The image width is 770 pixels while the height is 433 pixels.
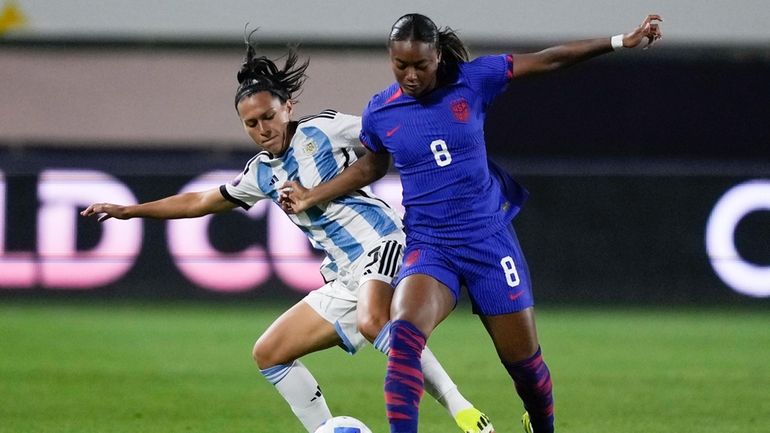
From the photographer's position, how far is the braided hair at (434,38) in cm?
483

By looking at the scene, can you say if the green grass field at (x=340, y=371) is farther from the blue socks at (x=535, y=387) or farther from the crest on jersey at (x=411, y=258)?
the crest on jersey at (x=411, y=258)

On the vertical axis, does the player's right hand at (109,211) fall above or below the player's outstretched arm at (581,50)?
below

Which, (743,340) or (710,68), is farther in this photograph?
(710,68)

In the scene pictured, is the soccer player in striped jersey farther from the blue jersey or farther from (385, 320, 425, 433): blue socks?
(385, 320, 425, 433): blue socks

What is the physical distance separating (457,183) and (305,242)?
618cm

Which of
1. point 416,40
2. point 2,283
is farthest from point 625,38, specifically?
point 2,283

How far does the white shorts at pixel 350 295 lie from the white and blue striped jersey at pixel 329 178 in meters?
0.03

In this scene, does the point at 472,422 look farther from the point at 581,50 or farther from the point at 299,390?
the point at 581,50

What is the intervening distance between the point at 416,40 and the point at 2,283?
733cm

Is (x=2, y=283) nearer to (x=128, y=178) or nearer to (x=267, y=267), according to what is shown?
(x=128, y=178)

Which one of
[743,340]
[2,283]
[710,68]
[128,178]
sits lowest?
[743,340]

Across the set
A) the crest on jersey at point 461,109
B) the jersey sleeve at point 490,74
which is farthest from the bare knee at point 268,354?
the jersey sleeve at point 490,74

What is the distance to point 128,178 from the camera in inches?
447

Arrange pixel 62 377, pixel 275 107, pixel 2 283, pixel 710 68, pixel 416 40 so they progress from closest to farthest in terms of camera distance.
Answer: pixel 416 40, pixel 275 107, pixel 62 377, pixel 2 283, pixel 710 68
